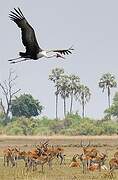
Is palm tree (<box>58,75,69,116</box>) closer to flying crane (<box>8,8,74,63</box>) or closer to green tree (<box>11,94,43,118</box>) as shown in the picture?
green tree (<box>11,94,43,118</box>)

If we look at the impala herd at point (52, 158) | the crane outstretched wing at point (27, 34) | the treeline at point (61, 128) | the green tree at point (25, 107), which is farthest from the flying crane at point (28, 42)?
the green tree at point (25, 107)

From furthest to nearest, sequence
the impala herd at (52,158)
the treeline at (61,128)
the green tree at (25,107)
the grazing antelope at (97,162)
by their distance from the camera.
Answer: the green tree at (25,107) → the treeline at (61,128) → the grazing antelope at (97,162) → the impala herd at (52,158)

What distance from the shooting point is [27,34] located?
12.6 meters

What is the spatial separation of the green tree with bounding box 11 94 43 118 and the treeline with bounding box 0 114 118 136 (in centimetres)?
1716

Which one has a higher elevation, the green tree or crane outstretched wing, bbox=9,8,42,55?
the green tree

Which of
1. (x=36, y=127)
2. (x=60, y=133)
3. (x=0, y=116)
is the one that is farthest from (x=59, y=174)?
(x=0, y=116)

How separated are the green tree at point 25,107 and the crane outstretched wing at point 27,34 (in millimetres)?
84011

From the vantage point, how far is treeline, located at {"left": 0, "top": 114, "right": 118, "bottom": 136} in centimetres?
6956

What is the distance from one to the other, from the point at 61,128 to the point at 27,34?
210ft

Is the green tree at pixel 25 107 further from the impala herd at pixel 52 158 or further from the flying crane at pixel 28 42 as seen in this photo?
the flying crane at pixel 28 42

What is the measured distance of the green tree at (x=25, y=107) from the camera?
318 ft

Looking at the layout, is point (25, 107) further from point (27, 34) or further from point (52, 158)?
point (27, 34)

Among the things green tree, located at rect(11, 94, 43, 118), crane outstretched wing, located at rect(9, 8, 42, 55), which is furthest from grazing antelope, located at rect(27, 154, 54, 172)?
green tree, located at rect(11, 94, 43, 118)

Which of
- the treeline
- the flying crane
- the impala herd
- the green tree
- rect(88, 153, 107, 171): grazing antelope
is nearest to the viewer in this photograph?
the flying crane
